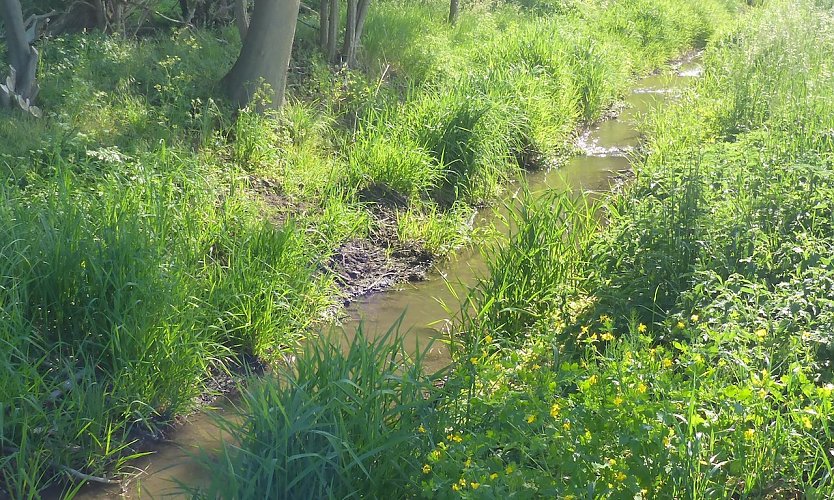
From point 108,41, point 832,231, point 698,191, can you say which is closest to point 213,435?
point 698,191

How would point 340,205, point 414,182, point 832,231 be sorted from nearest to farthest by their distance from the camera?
point 832,231, point 340,205, point 414,182

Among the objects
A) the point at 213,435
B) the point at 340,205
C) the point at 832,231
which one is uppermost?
the point at 832,231

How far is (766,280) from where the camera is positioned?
4.92 metres

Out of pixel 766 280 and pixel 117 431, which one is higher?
pixel 766 280

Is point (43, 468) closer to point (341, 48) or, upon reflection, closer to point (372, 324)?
point (372, 324)

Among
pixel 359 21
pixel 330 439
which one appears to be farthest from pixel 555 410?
pixel 359 21

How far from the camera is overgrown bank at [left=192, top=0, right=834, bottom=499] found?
340 centimetres

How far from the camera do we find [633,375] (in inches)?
149

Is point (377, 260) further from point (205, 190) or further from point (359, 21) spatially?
point (359, 21)

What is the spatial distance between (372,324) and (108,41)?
474 centimetres

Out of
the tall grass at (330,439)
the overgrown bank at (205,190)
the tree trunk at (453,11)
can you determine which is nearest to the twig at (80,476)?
the overgrown bank at (205,190)

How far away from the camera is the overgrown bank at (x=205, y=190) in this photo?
4.73 m

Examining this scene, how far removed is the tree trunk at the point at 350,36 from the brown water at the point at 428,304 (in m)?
2.44

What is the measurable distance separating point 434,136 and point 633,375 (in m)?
4.95
